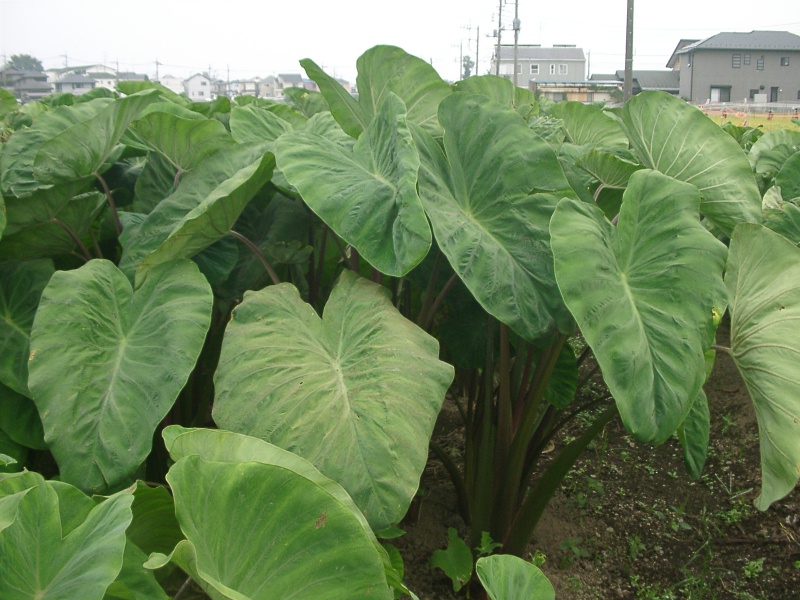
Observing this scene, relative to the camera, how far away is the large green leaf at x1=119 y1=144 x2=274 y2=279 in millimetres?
1096

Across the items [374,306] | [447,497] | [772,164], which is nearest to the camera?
[374,306]

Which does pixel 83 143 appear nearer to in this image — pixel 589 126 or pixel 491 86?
pixel 491 86

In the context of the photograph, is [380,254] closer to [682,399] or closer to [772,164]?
[682,399]

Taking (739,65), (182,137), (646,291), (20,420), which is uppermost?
(739,65)

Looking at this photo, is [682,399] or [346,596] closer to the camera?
[346,596]

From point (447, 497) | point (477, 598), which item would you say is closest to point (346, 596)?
point (477, 598)

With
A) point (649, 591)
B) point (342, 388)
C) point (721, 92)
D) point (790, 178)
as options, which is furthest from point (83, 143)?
point (721, 92)

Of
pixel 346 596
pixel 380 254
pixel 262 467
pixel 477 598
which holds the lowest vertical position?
pixel 477 598

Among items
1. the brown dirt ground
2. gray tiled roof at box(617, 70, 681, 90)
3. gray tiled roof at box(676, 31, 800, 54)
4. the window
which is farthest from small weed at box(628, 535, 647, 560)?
gray tiled roof at box(617, 70, 681, 90)

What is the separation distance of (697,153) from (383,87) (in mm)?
645

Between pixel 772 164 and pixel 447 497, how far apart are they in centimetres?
152

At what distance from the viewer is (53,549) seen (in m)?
0.58

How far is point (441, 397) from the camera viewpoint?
97 cm

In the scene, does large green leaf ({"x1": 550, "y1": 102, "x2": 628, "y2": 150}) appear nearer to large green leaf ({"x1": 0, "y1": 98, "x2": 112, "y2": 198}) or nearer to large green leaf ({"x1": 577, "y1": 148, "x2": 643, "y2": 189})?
large green leaf ({"x1": 577, "y1": 148, "x2": 643, "y2": 189})
